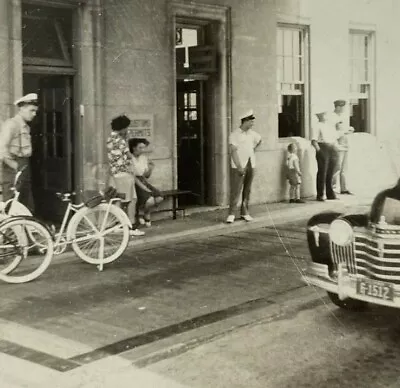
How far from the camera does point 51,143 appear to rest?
1131 cm

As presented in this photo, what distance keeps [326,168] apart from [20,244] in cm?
801

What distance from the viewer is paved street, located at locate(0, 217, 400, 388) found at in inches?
199

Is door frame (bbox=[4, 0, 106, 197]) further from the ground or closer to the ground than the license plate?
further from the ground

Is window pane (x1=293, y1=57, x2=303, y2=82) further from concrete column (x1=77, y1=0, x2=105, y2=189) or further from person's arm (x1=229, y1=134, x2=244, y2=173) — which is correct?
concrete column (x1=77, y1=0, x2=105, y2=189)

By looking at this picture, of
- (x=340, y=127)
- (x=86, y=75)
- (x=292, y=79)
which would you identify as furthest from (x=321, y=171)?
(x=86, y=75)

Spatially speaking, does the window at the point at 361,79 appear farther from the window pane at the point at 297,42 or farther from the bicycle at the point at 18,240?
the bicycle at the point at 18,240

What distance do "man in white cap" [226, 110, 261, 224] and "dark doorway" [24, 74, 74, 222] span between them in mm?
2587

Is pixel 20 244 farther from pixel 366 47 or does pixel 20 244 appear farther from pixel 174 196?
pixel 366 47

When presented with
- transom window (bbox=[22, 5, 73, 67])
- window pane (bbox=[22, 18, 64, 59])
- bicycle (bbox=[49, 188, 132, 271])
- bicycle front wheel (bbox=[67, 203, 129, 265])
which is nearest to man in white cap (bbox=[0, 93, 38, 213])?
bicycle (bbox=[49, 188, 132, 271])

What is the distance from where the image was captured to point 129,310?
6.80 metres

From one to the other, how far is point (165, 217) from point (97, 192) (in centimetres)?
162

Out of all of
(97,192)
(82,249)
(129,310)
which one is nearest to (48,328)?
(129,310)

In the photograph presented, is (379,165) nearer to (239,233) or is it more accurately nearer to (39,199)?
(239,233)

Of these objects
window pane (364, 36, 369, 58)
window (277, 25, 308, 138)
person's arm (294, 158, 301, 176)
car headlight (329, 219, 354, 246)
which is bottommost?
car headlight (329, 219, 354, 246)
